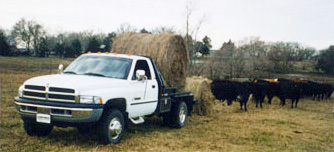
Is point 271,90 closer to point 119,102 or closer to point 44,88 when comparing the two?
point 119,102

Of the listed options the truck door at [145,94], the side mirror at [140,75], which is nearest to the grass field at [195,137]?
the truck door at [145,94]

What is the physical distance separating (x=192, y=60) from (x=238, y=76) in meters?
7.55

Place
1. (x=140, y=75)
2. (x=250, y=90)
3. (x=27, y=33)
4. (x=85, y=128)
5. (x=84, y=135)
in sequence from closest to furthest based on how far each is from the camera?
(x=85, y=128), (x=140, y=75), (x=84, y=135), (x=250, y=90), (x=27, y=33)

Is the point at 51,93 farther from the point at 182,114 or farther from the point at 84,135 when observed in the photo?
the point at 182,114

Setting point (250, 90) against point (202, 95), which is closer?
point (202, 95)

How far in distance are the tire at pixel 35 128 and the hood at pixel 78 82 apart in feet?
3.08

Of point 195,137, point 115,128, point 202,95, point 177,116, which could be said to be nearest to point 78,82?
point 115,128

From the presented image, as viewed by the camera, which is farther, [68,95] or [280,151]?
[280,151]

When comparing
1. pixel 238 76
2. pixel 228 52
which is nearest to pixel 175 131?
pixel 238 76

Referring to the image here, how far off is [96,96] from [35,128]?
169 centimetres

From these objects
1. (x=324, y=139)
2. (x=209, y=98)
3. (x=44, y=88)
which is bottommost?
(x=324, y=139)

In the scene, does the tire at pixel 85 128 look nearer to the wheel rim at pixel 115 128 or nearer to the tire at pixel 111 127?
the tire at pixel 111 127

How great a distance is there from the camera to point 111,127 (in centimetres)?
634

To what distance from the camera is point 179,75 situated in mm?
9953
